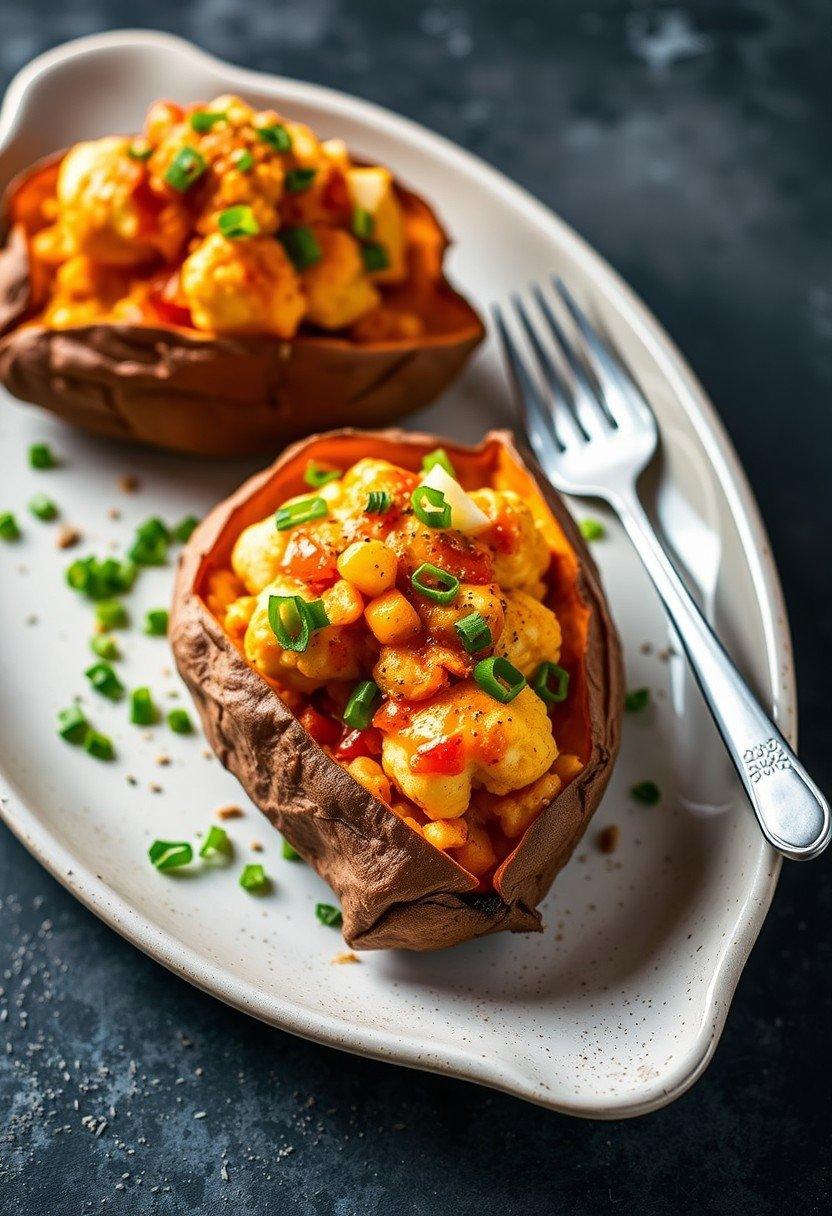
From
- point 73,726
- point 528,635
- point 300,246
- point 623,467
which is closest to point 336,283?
point 300,246

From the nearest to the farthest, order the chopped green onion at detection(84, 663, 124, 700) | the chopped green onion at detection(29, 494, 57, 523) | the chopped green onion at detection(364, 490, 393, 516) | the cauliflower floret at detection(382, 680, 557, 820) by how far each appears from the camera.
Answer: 1. the cauliflower floret at detection(382, 680, 557, 820)
2. the chopped green onion at detection(364, 490, 393, 516)
3. the chopped green onion at detection(84, 663, 124, 700)
4. the chopped green onion at detection(29, 494, 57, 523)

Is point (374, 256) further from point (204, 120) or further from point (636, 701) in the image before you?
point (636, 701)

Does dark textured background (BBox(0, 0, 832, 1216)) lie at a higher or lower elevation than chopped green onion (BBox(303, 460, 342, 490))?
lower

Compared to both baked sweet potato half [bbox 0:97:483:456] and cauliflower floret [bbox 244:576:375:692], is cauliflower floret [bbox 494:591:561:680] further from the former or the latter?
baked sweet potato half [bbox 0:97:483:456]

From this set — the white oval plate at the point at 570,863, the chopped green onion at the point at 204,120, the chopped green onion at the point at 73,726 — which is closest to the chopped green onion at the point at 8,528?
the white oval plate at the point at 570,863

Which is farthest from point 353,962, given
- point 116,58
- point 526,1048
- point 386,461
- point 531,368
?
point 116,58

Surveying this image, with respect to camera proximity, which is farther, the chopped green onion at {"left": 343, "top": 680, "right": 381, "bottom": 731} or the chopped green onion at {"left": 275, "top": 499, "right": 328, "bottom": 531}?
the chopped green onion at {"left": 275, "top": 499, "right": 328, "bottom": 531}

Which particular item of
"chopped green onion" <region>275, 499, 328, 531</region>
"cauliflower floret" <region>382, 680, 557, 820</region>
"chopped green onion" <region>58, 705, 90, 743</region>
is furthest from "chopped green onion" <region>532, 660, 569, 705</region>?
"chopped green onion" <region>58, 705, 90, 743</region>
